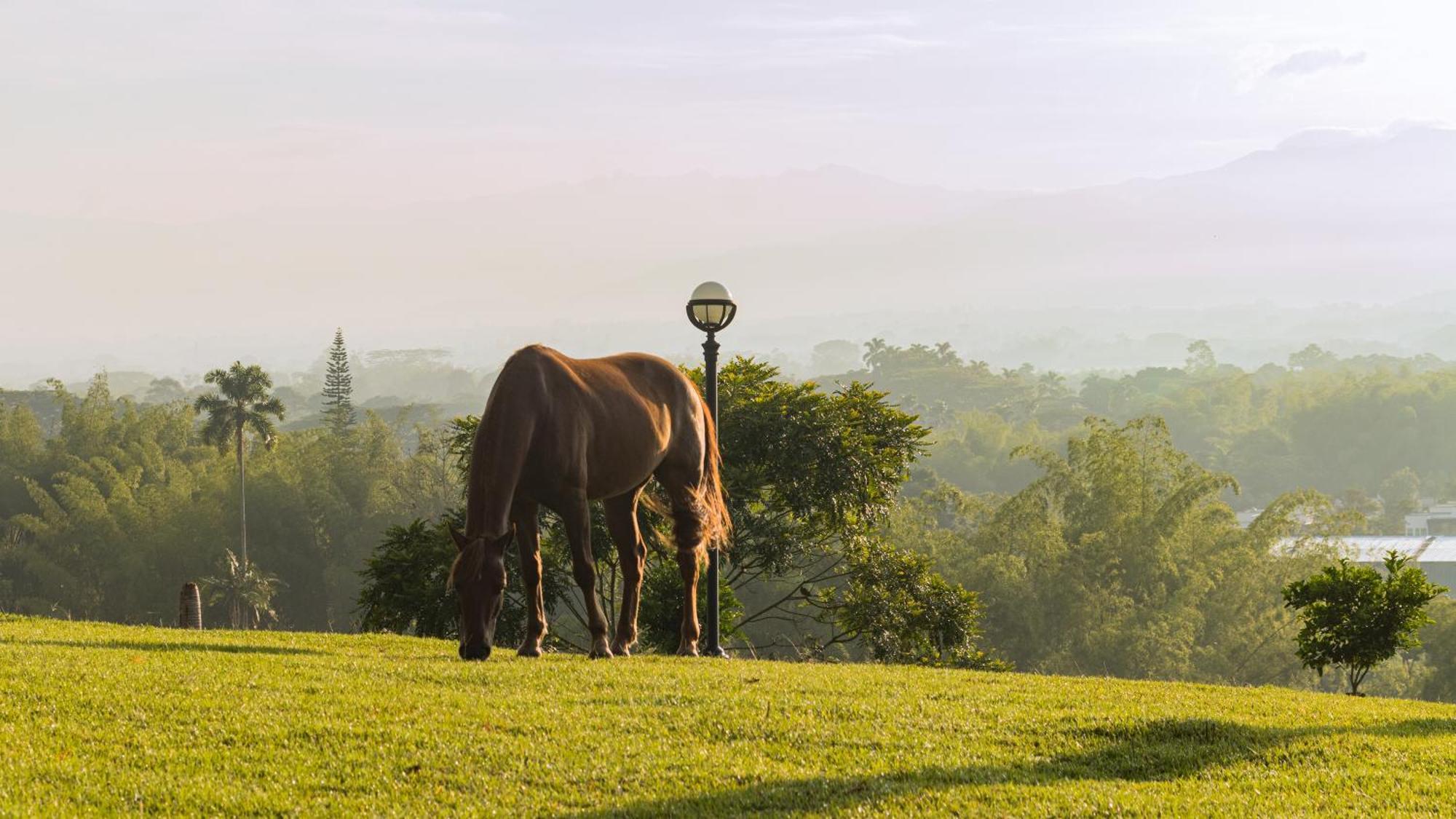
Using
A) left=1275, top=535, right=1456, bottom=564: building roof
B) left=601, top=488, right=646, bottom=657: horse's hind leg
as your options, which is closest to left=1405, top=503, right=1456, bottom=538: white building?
left=1275, top=535, right=1456, bottom=564: building roof

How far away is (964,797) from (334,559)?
84886 mm

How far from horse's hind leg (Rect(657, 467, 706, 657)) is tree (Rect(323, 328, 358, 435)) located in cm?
9633

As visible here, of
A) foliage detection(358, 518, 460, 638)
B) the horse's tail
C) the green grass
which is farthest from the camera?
foliage detection(358, 518, 460, 638)

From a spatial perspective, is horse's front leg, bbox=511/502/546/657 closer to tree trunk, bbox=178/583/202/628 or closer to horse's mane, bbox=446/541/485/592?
horse's mane, bbox=446/541/485/592

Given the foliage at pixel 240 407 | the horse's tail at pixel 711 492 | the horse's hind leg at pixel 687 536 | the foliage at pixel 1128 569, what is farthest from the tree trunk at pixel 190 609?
the foliage at pixel 240 407

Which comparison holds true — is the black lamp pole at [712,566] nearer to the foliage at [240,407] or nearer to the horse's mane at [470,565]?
the horse's mane at [470,565]

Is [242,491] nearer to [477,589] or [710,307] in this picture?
[710,307]

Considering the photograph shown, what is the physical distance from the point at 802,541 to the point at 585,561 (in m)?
17.2

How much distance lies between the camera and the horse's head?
13578 millimetres

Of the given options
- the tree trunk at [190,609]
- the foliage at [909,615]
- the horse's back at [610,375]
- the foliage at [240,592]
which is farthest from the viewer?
the foliage at [240,592]

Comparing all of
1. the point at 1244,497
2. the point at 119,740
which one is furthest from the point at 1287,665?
the point at 1244,497

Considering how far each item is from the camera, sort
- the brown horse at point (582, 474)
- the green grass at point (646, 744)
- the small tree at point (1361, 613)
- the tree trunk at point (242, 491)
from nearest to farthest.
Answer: the green grass at point (646, 744), the brown horse at point (582, 474), the small tree at point (1361, 613), the tree trunk at point (242, 491)

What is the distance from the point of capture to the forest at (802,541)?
2977cm

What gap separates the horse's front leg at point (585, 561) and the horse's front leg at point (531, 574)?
0.39 m
